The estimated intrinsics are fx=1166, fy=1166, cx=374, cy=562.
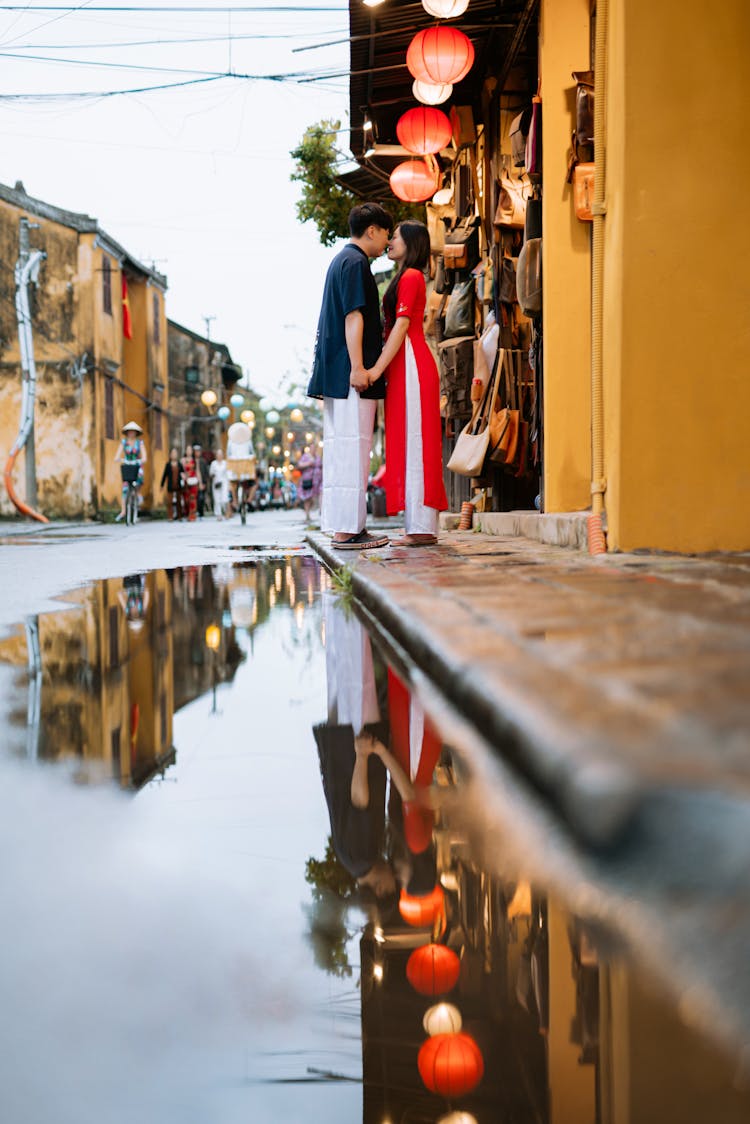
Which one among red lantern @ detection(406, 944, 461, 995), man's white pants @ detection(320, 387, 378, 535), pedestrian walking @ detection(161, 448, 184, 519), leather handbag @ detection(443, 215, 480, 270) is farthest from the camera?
pedestrian walking @ detection(161, 448, 184, 519)

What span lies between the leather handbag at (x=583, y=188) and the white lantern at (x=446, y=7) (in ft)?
5.73

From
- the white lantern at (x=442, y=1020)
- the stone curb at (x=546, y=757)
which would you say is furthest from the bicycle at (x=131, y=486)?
the white lantern at (x=442, y=1020)

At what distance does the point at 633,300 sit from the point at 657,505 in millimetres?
1025

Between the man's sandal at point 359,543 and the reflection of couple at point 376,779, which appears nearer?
the reflection of couple at point 376,779

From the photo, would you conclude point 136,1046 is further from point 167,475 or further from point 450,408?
point 167,475

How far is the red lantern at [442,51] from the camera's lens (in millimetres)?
9359

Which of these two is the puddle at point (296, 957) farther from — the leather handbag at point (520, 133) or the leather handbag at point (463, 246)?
the leather handbag at point (463, 246)

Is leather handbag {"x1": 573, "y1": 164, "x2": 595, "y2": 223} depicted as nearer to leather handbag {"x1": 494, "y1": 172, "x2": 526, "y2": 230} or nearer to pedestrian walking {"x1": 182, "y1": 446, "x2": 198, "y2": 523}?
leather handbag {"x1": 494, "y1": 172, "x2": 526, "y2": 230}

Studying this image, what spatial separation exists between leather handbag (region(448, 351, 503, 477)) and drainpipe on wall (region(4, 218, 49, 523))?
1988 cm

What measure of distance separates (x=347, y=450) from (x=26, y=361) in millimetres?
24266

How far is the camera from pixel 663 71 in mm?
5773

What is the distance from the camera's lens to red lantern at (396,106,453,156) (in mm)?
11312

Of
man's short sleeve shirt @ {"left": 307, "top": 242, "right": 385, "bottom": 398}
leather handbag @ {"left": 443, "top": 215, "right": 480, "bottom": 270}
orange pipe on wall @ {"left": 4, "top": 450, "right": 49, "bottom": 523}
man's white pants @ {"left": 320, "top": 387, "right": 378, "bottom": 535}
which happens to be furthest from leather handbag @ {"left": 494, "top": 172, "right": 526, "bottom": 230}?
orange pipe on wall @ {"left": 4, "top": 450, "right": 49, "bottom": 523}

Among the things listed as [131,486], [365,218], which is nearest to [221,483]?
[131,486]
